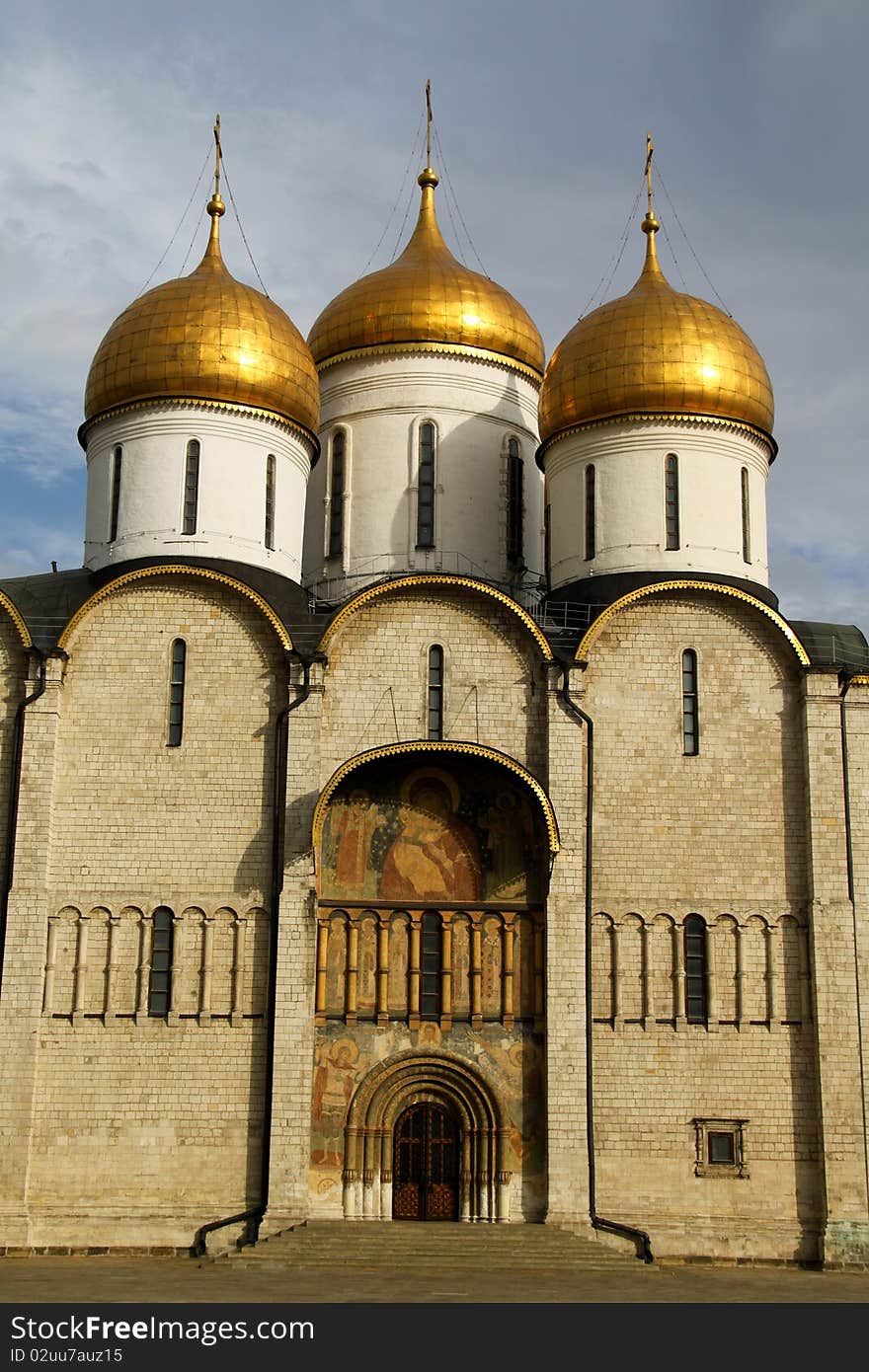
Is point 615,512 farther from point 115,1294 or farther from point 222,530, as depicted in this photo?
point 115,1294

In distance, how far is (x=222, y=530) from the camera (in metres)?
19.8

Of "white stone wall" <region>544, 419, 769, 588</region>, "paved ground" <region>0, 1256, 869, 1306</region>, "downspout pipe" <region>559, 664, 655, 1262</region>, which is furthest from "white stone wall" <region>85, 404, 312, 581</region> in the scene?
"paved ground" <region>0, 1256, 869, 1306</region>

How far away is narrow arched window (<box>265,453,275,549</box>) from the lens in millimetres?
20094

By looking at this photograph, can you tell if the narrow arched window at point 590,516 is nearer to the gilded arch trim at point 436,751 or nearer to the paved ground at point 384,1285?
the gilded arch trim at point 436,751

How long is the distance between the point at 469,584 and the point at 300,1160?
631 cm

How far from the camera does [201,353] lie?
19797 mm

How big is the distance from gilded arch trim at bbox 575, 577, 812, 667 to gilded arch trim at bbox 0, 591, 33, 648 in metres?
5.97

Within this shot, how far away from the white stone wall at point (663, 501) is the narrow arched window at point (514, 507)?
170 centimetres

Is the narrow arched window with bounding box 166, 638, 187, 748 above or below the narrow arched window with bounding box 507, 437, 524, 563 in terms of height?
below

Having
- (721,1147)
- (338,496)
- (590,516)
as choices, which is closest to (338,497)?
(338,496)

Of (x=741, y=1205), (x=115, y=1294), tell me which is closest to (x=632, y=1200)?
(x=741, y=1205)

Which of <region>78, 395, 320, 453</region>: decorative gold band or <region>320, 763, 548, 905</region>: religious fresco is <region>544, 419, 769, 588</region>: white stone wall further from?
<region>78, 395, 320, 453</region>: decorative gold band

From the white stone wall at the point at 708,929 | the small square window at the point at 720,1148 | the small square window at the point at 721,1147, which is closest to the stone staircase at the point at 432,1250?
the white stone wall at the point at 708,929

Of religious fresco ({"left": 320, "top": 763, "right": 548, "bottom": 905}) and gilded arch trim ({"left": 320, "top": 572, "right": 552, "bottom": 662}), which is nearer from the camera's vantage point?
religious fresco ({"left": 320, "top": 763, "right": 548, "bottom": 905})
